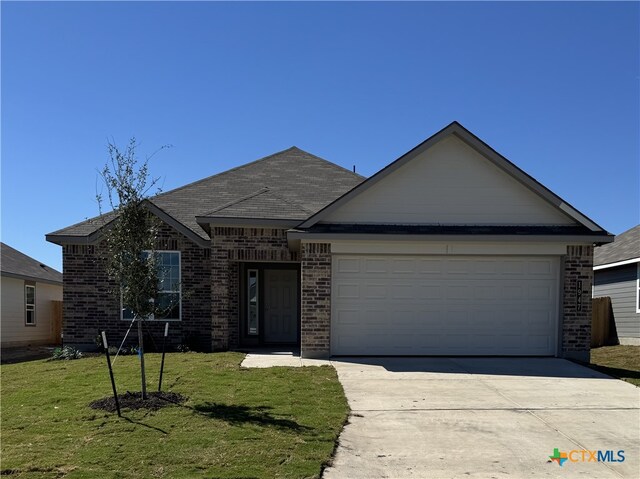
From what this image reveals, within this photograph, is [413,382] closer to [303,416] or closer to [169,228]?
[303,416]

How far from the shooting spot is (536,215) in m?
11.9

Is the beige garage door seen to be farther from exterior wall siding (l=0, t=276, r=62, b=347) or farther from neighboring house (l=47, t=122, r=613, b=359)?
exterior wall siding (l=0, t=276, r=62, b=347)

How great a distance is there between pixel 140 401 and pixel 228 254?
567cm

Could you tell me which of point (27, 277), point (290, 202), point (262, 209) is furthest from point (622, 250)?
point (27, 277)

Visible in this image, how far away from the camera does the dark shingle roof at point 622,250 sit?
17609 mm

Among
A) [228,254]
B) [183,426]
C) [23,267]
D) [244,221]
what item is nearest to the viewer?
[183,426]

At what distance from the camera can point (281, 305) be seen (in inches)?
583

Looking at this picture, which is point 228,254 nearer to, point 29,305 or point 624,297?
point 29,305

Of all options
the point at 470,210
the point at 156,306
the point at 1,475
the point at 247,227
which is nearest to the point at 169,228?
the point at 247,227

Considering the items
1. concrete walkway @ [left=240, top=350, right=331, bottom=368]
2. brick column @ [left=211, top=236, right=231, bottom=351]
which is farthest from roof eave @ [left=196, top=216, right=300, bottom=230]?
concrete walkway @ [left=240, top=350, right=331, bottom=368]

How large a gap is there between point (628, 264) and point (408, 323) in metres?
10.5

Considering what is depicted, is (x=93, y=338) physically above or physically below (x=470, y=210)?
below

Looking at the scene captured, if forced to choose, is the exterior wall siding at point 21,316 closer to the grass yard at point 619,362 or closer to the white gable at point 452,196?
the white gable at point 452,196

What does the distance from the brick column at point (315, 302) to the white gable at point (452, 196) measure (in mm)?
1302
